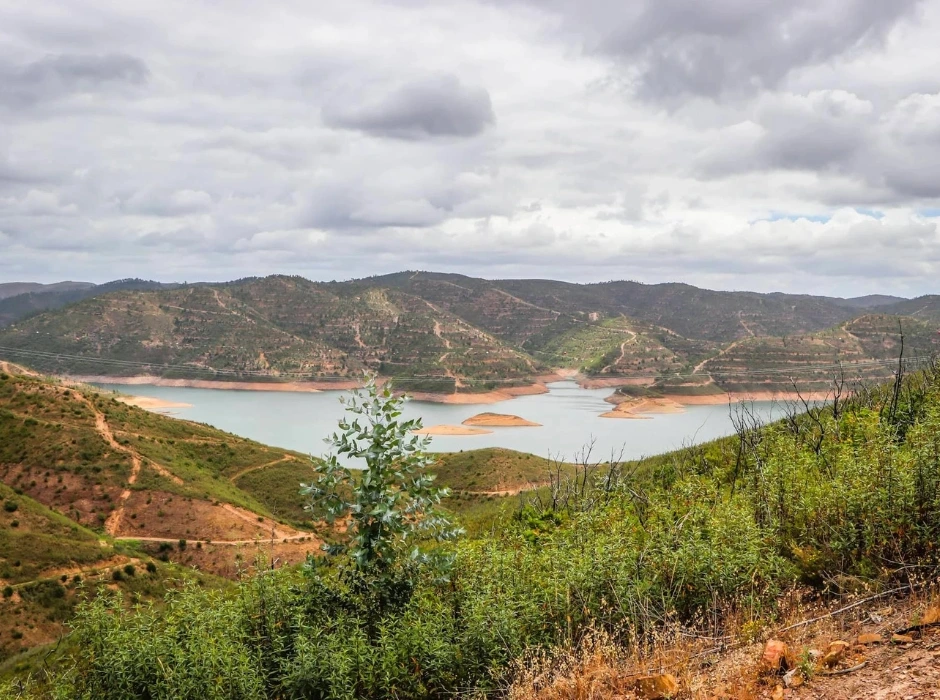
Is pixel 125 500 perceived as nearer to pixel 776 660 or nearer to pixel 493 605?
pixel 493 605

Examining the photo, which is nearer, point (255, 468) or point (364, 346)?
point (255, 468)

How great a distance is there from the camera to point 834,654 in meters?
4.19

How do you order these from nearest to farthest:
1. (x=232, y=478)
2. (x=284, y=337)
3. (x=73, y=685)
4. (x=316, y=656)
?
(x=316, y=656) < (x=73, y=685) < (x=232, y=478) < (x=284, y=337)

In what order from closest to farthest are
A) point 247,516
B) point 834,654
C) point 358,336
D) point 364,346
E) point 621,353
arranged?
point 834,654
point 247,516
point 621,353
point 364,346
point 358,336

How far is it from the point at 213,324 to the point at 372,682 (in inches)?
5891

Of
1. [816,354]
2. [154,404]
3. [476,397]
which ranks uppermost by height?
[816,354]

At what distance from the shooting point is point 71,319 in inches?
5472

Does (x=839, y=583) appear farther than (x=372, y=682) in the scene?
Yes

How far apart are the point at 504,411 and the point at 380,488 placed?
98.1 meters

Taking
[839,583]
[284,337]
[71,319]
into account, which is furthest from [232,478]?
[71,319]

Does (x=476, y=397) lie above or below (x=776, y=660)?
below

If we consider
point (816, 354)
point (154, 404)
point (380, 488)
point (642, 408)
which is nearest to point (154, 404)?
point (154, 404)

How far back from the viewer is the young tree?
216 inches

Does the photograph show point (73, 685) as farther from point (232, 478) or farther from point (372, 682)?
point (232, 478)
